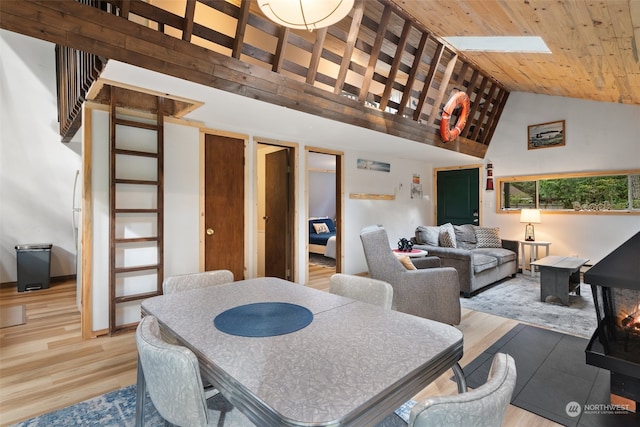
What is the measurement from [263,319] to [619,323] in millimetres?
2327

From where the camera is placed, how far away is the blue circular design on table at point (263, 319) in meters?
1.26

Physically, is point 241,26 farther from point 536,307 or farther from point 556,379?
point 536,307

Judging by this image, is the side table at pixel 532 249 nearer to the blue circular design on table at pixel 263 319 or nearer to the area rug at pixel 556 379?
the area rug at pixel 556 379

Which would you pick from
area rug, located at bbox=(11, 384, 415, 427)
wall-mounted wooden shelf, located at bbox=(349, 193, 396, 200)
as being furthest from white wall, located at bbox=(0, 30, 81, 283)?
wall-mounted wooden shelf, located at bbox=(349, 193, 396, 200)

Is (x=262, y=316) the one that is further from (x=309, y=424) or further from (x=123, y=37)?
(x=123, y=37)

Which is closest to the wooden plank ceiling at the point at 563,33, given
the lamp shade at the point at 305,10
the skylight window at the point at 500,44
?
the skylight window at the point at 500,44

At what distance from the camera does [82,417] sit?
1944 mm

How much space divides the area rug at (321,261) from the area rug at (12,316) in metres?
4.69

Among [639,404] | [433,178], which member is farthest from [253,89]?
[433,178]

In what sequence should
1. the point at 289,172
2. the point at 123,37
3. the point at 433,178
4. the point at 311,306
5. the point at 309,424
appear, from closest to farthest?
the point at 309,424 < the point at 311,306 < the point at 123,37 < the point at 289,172 < the point at 433,178

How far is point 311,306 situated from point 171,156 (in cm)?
286

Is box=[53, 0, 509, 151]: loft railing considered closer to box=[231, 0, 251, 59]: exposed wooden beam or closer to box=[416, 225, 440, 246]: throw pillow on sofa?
box=[231, 0, 251, 59]: exposed wooden beam

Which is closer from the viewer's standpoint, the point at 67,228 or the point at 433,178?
the point at 67,228

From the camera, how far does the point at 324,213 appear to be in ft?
31.2
